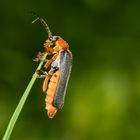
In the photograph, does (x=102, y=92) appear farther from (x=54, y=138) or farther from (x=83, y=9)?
(x=83, y=9)

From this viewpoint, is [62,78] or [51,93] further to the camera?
[62,78]

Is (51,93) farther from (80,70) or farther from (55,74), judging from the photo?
(80,70)

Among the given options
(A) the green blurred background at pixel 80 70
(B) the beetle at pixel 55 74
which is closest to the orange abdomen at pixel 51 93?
(B) the beetle at pixel 55 74

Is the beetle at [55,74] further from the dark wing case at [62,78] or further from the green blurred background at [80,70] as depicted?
the green blurred background at [80,70]

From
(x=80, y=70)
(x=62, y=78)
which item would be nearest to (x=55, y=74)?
(x=62, y=78)

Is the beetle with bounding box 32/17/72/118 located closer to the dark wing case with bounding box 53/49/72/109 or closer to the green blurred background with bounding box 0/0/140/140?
the dark wing case with bounding box 53/49/72/109
